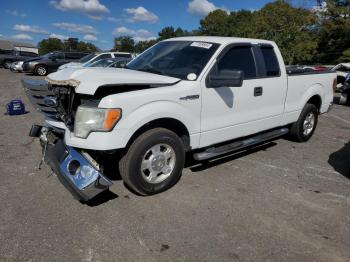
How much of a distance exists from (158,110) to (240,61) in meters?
1.81

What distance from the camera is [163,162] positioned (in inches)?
164

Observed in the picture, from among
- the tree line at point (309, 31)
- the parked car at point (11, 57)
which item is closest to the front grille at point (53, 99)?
the parked car at point (11, 57)

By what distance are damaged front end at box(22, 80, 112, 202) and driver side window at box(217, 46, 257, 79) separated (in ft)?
6.67

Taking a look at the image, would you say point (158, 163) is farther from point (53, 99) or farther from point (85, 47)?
point (85, 47)

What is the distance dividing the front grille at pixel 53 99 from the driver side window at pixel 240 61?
199cm

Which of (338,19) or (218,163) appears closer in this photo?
(218,163)

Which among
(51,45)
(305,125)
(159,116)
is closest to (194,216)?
(159,116)

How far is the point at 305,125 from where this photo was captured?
6699 mm

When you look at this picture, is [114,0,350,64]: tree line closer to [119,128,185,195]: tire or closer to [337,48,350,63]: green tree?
[337,48,350,63]: green tree

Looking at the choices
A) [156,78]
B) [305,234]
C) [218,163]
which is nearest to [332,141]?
[218,163]

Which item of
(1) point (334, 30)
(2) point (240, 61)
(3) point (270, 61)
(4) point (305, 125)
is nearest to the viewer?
(2) point (240, 61)

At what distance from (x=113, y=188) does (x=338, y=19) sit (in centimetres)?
4154

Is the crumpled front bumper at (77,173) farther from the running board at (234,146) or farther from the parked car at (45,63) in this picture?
the parked car at (45,63)

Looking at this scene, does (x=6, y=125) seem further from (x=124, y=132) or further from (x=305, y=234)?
(x=305, y=234)
